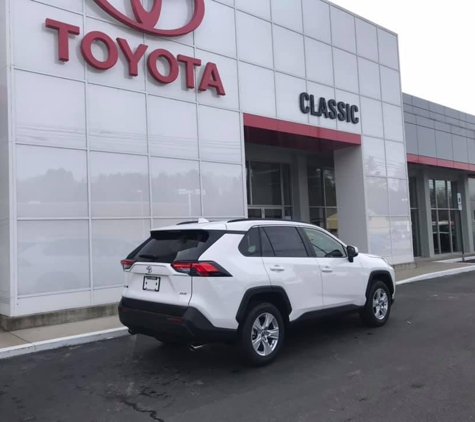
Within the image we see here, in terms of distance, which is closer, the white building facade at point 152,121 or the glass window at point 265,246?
the glass window at point 265,246

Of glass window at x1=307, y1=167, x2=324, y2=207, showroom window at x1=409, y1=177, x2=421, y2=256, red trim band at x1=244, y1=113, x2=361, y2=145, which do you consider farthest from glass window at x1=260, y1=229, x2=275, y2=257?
showroom window at x1=409, y1=177, x2=421, y2=256

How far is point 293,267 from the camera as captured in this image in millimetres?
6074

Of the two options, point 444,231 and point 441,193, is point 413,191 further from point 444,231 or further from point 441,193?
point 444,231

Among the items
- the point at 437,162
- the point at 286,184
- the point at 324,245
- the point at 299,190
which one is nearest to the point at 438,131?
the point at 437,162

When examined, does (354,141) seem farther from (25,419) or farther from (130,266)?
(25,419)

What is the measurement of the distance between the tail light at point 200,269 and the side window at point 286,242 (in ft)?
3.55

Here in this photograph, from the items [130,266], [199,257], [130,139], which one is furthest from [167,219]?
[199,257]

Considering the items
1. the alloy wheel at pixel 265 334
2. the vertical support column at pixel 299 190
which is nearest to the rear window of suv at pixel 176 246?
the alloy wheel at pixel 265 334

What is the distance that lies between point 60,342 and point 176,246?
300 cm

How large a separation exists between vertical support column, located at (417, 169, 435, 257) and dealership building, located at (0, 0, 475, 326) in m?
6.06

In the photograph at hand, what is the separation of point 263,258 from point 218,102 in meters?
6.76

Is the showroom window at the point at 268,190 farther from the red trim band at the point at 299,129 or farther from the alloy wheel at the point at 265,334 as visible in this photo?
the alloy wheel at the point at 265,334

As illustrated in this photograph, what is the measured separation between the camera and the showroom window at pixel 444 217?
23656 mm

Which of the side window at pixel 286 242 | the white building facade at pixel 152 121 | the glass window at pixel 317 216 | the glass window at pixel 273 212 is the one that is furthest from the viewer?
the glass window at pixel 317 216
